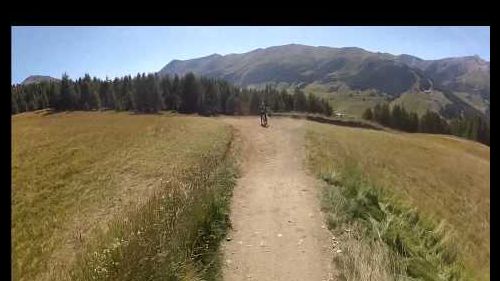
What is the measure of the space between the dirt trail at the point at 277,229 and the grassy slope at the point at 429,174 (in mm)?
2454

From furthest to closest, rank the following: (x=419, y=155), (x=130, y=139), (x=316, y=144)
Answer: (x=419, y=155), (x=130, y=139), (x=316, y=144)

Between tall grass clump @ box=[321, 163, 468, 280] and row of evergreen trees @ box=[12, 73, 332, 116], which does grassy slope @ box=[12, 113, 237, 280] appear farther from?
row of evergreen trees @ box=[12, 73, 332, 116]

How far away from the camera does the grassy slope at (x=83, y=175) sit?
15961 mm

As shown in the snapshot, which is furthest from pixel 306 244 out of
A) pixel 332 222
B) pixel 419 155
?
pixel 419 155

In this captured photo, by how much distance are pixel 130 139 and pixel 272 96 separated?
5109 centimetres

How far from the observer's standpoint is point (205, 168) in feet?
49.3

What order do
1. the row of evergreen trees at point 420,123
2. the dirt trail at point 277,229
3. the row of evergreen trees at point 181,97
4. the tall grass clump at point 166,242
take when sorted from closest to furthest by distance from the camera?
the tall grass clump at point 166,242 → the dirt trail at point 277,229 → the row of evergreen trees at point 181,97 → the row of evergreen trees at point 420,123

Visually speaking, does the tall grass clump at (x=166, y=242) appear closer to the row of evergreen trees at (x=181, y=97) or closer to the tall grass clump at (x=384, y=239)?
the tall grass clump at (x=384, y=239)

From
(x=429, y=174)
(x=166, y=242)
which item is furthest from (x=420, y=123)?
(x=166, y=242)

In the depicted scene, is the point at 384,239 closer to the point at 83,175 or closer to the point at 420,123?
the point at 83,175

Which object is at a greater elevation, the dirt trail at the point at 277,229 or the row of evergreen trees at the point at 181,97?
the row of evergreen trees at the point at 181,97

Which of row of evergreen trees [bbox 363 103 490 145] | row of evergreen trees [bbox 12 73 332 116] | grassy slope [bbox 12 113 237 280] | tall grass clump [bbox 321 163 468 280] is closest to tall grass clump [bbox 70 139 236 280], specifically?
grassy slope [bbox 12 113 237 280]

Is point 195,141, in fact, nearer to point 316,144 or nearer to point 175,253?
point 316,144

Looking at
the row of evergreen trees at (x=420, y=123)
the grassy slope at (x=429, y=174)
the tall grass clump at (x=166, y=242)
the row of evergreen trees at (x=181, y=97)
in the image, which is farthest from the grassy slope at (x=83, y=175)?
the row of evergreen trees at (x=420, y=123)
